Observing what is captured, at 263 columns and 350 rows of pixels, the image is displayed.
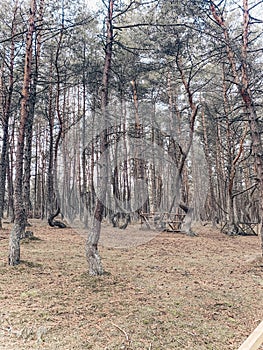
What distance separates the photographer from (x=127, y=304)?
3.55 metres

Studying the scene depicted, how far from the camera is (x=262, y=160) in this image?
5.99 m

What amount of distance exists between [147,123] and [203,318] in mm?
14809

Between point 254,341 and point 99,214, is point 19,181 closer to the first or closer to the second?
point 99,214

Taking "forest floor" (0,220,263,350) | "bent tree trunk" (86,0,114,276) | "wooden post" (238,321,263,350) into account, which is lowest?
"forest floor" (0,220,263,350)

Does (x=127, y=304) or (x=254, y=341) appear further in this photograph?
(x=127, y=304)

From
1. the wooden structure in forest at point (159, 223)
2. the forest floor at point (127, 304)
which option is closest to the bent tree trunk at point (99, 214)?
the forest floor at point (127, 304)

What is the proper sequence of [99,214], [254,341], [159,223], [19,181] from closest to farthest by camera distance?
[254,341], [99,214], [19,181], [159,223]

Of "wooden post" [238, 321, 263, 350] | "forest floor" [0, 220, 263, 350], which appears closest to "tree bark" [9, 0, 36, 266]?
"forest floor" [0, 220, 263, 350]

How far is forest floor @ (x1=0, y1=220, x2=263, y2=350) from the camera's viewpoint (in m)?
2.71

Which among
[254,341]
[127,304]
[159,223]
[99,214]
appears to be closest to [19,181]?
[99,214]

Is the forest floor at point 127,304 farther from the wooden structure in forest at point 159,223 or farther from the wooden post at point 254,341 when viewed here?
the wooden structure in forest at point 159,223

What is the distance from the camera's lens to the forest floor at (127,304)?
2715 millimetres

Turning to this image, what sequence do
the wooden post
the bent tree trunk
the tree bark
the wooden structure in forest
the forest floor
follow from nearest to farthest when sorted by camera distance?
1. the wooden post
2. the forest floor
3. the bent tree trunk
4. the tree bark
5. the wooden structure in forest

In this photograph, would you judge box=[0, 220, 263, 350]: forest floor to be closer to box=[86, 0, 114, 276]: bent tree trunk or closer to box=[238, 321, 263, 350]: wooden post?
box=[86, 0, 114, 276]: bent tree trunk
